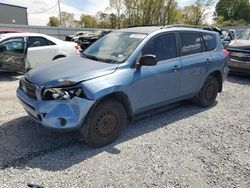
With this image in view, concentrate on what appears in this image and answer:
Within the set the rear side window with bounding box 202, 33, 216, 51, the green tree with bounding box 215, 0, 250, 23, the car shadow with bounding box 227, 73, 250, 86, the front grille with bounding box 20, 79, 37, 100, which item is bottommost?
the car shadow with bounding box 227, 73, 250, 86

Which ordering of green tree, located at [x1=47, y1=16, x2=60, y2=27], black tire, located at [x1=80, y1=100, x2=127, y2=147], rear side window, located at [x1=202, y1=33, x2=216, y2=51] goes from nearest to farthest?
black tire, located at [x1=80, y1=100, x2=127, y2=147], rear side window, located at [x1=202, y1=33, x2=216, y2=51], green tree, located at [x1=47, y1=16, x2=60, y2=27]

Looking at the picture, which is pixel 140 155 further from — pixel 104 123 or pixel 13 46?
pixel 13 46

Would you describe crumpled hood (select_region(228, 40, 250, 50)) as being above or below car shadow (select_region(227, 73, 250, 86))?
above

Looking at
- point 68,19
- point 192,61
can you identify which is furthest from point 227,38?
point 68,19

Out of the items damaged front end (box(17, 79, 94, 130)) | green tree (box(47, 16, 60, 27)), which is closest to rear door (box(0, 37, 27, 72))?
damaged front end (box(17, 79, 94, 130))

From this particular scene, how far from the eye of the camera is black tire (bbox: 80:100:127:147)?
3.55 m

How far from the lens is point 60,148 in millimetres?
3709

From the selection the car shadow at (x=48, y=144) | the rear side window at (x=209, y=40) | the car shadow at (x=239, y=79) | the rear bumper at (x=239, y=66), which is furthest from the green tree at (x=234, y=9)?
the car shadow at (x=48, y=144)

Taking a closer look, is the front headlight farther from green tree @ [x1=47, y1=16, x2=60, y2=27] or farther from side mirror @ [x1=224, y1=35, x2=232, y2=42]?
green tree @ [x1=47, y1=16, x2=60, y2=27]

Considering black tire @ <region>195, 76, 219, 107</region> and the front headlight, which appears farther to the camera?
black tire @ <region>195, 76, 219, 107</region>

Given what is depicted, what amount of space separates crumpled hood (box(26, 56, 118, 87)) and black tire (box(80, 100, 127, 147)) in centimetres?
46

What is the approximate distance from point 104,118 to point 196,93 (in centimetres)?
244

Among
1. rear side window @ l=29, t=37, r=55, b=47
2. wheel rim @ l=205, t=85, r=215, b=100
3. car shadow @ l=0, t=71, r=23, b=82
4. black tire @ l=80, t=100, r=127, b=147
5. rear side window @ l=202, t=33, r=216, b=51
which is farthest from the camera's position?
rear side window @ l=29, t=37, r=55, b=47

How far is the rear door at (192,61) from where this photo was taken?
4.81 meters
